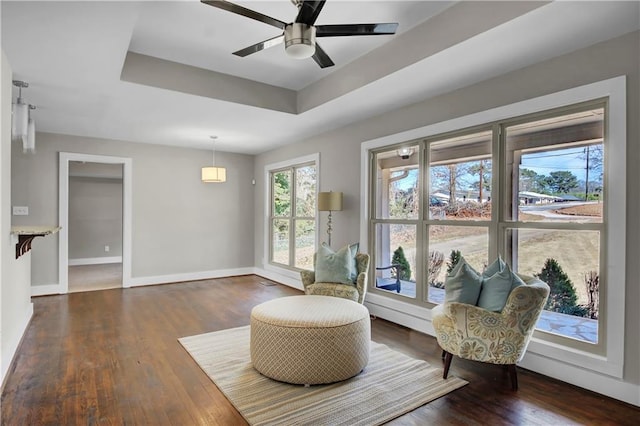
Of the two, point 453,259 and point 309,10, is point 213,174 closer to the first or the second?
point 453,259

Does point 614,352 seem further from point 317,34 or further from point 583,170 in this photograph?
point 317,34

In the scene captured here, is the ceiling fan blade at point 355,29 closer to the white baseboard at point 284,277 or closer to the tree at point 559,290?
the tree at point 559,290

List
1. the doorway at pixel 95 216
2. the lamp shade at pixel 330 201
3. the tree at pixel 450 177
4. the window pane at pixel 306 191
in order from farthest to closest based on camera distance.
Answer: the doorway at pixel 95 216 → the window pane at pixel 306 191 → the lamp shade at pixel 330 201 → the tree at pixel 450 177

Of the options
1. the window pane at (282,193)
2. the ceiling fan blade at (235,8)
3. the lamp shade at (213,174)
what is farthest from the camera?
the window pane at (282,193)

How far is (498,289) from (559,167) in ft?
3.75

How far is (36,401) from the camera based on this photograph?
7.70ft

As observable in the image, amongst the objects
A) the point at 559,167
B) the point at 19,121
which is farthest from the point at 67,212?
the point at 559,167

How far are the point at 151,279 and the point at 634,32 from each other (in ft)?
22.3

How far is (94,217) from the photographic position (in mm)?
8797

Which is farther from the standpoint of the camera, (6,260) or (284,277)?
(284,277)

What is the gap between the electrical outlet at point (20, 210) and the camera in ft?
17.0

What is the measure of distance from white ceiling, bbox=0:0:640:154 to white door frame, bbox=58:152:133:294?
992 millimetres

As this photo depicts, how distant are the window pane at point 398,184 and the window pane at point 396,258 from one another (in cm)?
17

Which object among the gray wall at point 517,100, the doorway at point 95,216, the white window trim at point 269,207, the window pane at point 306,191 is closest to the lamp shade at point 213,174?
the white window trim at point 269,207
